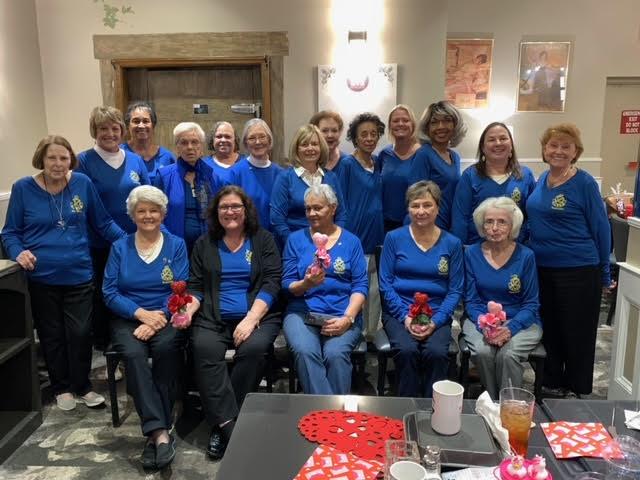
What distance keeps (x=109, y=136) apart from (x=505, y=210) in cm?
213

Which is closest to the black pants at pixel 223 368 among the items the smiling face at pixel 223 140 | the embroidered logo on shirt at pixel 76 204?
the embroidered logo on shirt at pixel 76 204

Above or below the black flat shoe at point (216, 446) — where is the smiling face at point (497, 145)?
above

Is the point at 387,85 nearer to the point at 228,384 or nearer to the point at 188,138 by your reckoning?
the point at 188,138

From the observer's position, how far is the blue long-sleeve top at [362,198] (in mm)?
3176

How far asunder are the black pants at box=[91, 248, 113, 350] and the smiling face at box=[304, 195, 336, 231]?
1.23 metres

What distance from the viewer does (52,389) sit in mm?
2975

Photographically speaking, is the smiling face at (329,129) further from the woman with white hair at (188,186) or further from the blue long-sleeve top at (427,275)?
the blue long-sleeve top at (427,275)

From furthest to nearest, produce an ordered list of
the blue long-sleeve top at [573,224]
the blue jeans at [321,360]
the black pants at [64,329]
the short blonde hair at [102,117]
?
1. the short blonde hair at [102,117]
2. the black pants at [64,329]
3. the blue long-sleeve top at [573,224]
4. the blue jeans at [321,360]

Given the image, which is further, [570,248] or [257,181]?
[257,181]

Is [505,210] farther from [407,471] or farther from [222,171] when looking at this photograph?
[407,471]

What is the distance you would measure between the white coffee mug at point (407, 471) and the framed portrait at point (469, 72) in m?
4.73

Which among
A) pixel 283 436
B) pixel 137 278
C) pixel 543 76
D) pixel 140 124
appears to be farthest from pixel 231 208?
pixel 543 76

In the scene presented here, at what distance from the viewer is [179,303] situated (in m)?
2.46

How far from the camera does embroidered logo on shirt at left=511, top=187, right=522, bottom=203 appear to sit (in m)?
2.83
